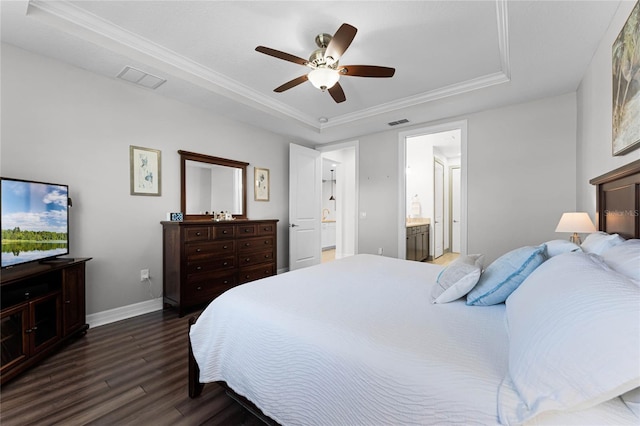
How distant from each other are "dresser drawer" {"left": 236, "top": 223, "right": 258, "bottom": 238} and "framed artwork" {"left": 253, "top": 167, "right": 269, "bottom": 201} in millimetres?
779

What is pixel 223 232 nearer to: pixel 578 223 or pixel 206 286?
pixel 206 286

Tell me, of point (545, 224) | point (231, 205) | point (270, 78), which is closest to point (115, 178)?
point (231, 205)

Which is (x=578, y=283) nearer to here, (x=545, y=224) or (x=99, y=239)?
(x=545, y=224)

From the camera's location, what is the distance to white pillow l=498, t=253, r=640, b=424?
24.8 inches

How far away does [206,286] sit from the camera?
3.19 meters

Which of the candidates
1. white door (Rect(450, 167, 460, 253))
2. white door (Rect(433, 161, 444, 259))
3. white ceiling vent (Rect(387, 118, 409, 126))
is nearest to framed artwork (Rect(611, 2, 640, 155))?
white ceiling vent (Rect(387, 118, 409, 126))

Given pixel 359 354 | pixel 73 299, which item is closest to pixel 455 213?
pixel 359 354

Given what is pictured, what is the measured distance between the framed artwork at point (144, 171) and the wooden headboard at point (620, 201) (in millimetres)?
4051

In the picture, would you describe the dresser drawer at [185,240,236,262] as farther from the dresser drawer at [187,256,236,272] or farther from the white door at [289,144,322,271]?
the white door at [289,144,322,271]

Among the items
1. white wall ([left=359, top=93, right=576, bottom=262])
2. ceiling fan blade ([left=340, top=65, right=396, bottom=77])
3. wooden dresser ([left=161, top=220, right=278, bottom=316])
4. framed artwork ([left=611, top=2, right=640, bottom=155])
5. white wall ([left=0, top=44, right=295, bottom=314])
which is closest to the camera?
framed artwork ([left=611, top=2, right=640, bottom=155])

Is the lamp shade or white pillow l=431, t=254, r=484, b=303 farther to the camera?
the lamp shade

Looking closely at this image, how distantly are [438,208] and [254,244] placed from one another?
4.89 meters

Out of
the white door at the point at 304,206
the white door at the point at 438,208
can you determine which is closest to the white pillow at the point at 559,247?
the white door at the point at 304,206

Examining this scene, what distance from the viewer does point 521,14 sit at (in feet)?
6.32
